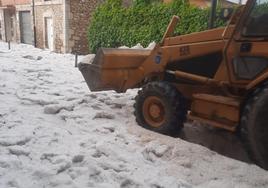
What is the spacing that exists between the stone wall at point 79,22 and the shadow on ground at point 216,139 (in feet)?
41.1

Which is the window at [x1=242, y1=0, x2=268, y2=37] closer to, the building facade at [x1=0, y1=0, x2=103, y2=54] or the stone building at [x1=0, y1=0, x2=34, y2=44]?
the building facade at [x1=0, y1=0, x2=103, y2=54]

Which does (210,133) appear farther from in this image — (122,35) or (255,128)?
(122,35)

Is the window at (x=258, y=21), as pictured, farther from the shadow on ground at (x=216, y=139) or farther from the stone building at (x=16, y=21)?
the stone building at (x=16, y=21)

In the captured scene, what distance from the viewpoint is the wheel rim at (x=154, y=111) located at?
494 cm

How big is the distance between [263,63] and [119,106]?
9.72ft

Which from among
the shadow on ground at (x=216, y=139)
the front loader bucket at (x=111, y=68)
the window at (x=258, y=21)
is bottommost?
the shadow on ground at (x=216, y=139)

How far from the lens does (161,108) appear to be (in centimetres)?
494

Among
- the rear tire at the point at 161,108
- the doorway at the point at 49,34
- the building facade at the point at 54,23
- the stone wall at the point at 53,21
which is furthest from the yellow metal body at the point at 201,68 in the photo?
the doorway at the point at 49,34

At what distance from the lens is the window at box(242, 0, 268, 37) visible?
3.84 metres

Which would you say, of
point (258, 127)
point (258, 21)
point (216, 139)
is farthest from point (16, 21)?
point (258, 127)

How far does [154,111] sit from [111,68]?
1.11 m

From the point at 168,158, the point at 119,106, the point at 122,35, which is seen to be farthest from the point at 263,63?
the point at 122,35

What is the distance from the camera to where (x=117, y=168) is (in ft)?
11.9

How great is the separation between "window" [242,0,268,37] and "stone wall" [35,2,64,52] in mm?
13997
